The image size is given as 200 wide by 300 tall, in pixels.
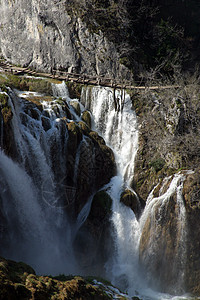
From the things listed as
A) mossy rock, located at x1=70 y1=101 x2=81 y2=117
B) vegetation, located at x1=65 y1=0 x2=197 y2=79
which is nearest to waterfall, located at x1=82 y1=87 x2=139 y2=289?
mossy rock, located at x1=70 y1=101 x2=81 y2=117

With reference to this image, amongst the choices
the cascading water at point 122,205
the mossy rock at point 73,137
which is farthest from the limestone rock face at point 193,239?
the mossy rock at point 73,137

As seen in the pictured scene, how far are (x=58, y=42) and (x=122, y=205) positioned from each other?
1426cm

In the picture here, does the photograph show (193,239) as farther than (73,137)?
No

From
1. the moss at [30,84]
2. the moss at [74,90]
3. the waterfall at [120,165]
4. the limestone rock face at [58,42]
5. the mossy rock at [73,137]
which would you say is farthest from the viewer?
the limestone rock face at [58,42]

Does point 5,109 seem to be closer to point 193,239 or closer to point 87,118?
point 87,118

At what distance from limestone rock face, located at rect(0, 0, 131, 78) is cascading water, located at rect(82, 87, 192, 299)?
349 centimetres

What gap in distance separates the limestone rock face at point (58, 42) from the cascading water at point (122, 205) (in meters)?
3.49

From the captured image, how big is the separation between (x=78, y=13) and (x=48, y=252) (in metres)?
17.3

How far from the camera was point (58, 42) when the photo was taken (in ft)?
72.9

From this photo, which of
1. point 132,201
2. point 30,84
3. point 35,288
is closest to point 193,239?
point 132,201

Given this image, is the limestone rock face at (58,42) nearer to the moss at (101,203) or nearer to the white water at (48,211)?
the white water at (48,211)

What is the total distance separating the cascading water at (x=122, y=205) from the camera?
42.5 feet

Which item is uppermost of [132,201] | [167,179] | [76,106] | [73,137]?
[76,106]

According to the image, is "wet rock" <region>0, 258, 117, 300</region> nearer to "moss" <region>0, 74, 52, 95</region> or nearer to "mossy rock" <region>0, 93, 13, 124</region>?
"mossy rock" <region>0, 93, 13, 124</region>
